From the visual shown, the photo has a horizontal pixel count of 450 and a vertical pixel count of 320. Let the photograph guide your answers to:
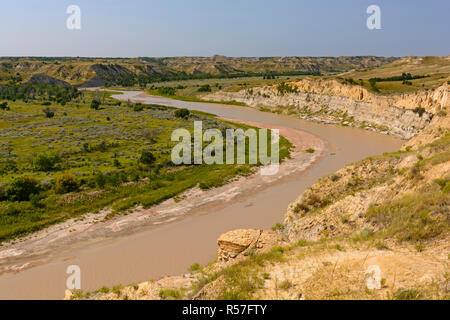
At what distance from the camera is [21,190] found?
78.5ft

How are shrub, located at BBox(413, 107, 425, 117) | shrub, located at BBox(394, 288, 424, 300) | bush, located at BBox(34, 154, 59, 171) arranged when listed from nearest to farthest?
shrub, located at BBox(394, 288, 424, 300) → bush, located at BBox(34, 154, 59, 171) → shrub, located at BBox(413, 107, 425, 117)

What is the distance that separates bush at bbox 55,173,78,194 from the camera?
25.2 m

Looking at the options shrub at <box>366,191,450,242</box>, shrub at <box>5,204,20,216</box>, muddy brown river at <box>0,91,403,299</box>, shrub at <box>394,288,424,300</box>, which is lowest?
muddy brown river at <box>0,91,403,299</box>

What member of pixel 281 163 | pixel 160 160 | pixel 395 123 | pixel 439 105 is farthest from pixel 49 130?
pixel 439 105

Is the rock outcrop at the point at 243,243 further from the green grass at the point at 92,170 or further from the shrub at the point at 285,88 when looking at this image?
the shrub at the point at 285,88

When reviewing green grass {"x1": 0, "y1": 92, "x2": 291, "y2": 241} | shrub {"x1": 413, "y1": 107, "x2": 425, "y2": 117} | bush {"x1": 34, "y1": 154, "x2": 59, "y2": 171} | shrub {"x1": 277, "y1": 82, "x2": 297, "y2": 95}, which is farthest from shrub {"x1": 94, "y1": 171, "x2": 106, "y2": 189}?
shrub {"x1": 277, "y1": 82, "x2": 297, "y2": 95}

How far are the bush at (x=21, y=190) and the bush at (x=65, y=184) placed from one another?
170 cm

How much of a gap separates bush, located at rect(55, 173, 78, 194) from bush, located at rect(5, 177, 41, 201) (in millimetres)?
1696

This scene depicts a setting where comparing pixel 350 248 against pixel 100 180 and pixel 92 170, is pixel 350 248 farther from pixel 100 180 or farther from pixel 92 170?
pixel 92 170

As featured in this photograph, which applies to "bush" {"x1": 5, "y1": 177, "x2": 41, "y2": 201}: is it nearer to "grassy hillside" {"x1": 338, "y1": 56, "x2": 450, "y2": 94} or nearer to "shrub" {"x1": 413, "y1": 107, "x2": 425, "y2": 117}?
"shrub" {"x1": 413, "y1": 107, "x2": 425, "y2": 117}

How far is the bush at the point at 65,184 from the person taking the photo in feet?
82.8

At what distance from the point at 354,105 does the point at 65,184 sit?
58434 mm

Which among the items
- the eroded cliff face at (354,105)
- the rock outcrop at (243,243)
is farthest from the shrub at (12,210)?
the eroded cliff face at (354,105)

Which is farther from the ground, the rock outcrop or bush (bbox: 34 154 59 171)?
bush (bbox: 34 154 59 171)
